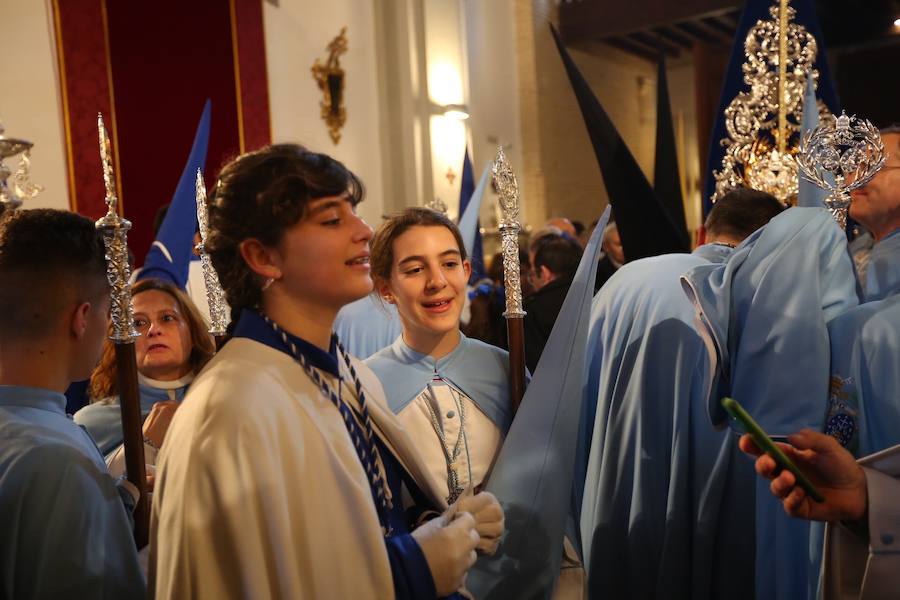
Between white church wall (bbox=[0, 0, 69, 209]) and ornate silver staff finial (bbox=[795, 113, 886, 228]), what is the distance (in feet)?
15.9

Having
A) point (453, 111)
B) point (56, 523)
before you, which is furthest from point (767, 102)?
point (453, 111)

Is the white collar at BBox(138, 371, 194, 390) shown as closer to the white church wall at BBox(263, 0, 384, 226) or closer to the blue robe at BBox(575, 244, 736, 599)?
the blue robe at BBox(575, 244, 736, 599)

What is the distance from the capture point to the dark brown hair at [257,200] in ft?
3.91

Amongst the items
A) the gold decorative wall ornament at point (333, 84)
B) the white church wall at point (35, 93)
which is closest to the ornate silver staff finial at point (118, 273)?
the white church wall at point (35, 93)

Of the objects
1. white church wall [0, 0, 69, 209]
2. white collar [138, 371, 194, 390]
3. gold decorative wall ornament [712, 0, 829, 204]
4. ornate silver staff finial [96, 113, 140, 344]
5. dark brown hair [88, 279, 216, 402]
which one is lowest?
white collar [138, 371, 194, 390]

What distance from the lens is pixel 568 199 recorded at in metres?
11.0

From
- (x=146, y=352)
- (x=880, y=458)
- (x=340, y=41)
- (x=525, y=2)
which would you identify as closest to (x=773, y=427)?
(x=880, y=458)

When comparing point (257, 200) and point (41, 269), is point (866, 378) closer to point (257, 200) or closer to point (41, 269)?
point (257, 200)

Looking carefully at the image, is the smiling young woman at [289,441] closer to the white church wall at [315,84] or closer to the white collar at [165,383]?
the white collar at [165,383]

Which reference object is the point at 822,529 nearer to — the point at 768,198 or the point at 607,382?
the point at 607,382

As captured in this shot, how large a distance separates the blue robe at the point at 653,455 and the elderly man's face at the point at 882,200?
445 mm

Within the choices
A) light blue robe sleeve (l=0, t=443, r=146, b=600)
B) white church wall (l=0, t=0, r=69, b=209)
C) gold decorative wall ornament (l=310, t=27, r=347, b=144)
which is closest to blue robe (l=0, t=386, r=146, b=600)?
light blue robe sleeve (l=0, t=443, r=146, b=600)

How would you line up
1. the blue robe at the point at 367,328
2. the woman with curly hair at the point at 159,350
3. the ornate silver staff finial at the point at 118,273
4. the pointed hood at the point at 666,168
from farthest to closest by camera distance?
1. the pointed hood at the point at 666,168
2. the blue robe at the point at 367,328
3. the woman with curly hair at the point at 159,350
4. the ornate silver staff finial at the point at 118,273

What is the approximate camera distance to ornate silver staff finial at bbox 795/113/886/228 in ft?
6.35
